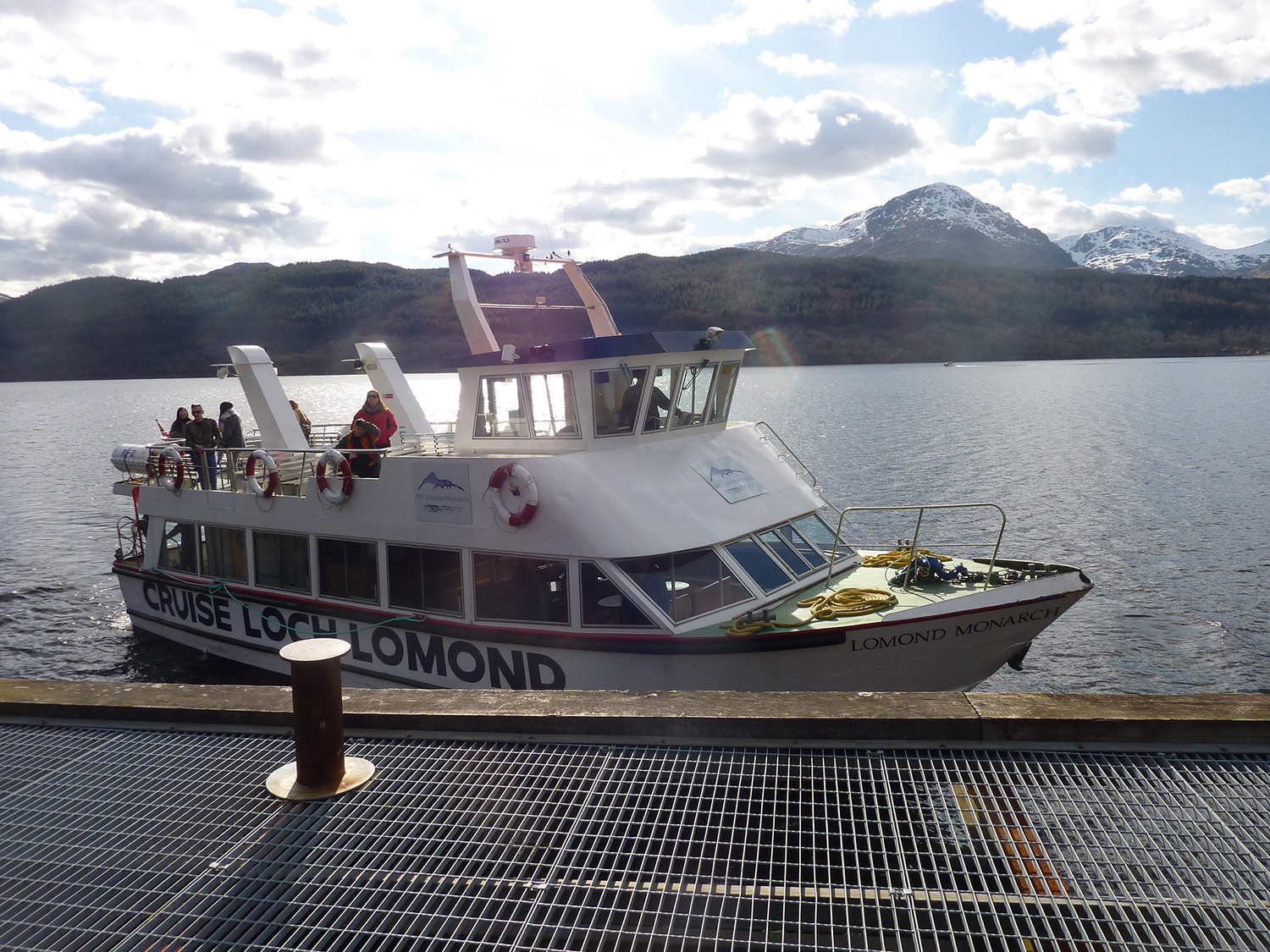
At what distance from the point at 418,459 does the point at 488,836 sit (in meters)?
6.65

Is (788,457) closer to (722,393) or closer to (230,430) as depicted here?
(722,393)

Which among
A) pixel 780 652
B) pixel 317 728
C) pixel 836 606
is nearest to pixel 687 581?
pixel 780 652

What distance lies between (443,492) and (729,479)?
3.49m

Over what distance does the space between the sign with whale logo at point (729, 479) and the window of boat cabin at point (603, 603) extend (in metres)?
1.88

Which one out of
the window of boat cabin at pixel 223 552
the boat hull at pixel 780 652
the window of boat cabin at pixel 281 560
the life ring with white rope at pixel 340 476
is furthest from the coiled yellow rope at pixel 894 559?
the window of boat cabin at pixel 223 552

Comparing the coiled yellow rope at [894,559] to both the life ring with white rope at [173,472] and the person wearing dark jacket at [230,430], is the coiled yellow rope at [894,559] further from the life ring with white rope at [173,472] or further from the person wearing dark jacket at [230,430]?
the life ring with white rope at [173,472]

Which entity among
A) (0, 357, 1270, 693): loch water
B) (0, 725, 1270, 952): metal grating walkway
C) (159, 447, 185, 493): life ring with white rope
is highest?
(159, 447, 185, 493): life ring with white rope

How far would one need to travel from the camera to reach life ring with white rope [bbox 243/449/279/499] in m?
11.1

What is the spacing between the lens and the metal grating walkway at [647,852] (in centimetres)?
308

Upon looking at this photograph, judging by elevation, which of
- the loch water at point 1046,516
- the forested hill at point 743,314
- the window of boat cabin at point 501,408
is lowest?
the loch water at point 1046,516

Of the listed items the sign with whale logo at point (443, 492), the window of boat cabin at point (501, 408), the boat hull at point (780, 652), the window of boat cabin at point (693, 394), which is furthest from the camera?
the window of boat cabin at point (693, 394)

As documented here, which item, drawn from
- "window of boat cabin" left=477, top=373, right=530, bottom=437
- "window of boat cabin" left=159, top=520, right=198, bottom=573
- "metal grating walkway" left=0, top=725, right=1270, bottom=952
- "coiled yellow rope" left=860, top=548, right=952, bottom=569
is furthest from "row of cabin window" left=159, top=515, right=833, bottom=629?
"metal grating walkway" left=0, top=725, right=1270, bottom=952

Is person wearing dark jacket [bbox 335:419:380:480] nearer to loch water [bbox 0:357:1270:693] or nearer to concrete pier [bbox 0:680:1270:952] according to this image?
loch water [bbox 0:357:1270:693]

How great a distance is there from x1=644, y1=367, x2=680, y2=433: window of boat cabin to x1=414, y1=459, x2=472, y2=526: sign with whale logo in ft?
7.55
